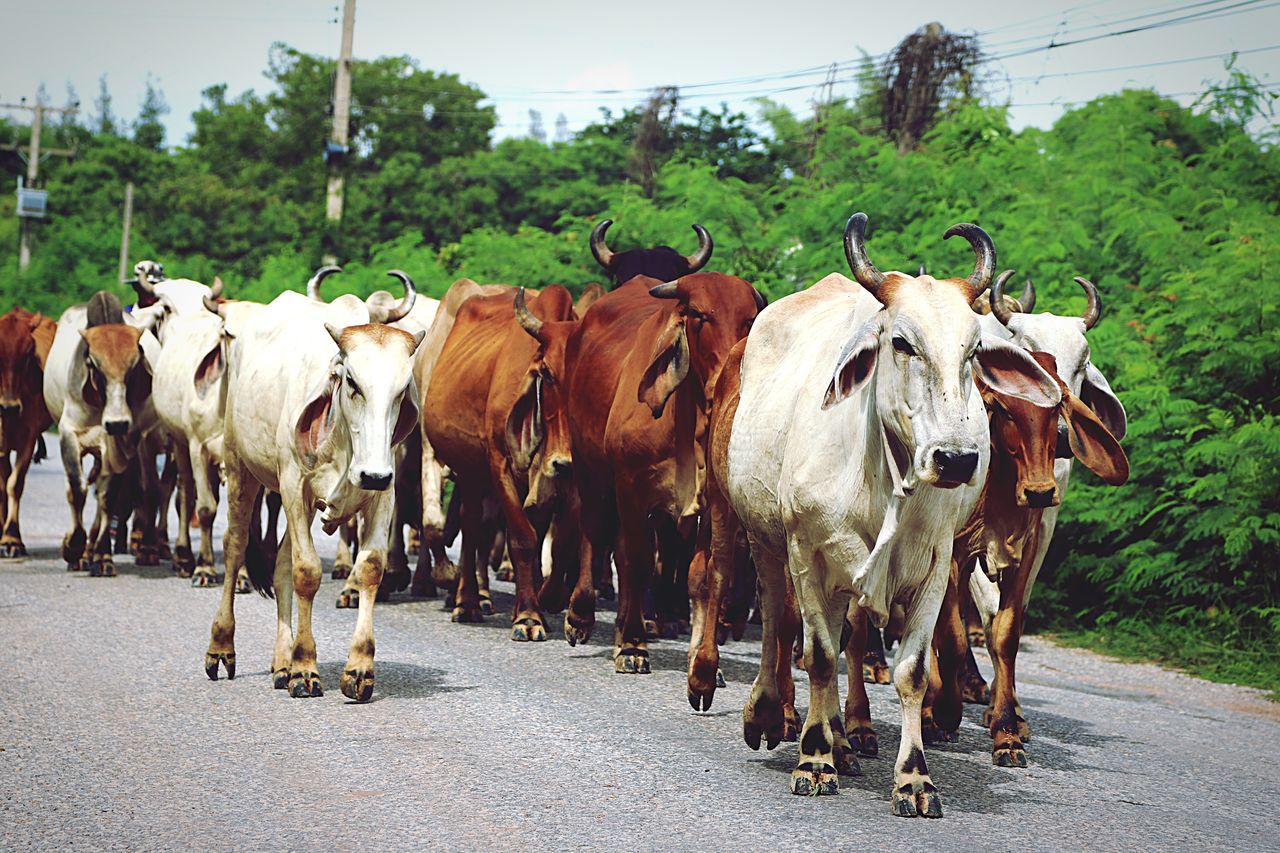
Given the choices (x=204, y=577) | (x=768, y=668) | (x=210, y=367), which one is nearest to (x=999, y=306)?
(x=768, y=668)

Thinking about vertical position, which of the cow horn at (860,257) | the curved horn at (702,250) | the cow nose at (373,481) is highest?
the curved horn at (702,250)

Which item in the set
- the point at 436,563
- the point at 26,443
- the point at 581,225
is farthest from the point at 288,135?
the point at 436,563

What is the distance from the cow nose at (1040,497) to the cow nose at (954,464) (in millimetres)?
1639

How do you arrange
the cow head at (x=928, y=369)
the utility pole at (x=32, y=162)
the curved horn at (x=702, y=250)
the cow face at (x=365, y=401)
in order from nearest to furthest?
the cow head at (x=928, y=369), the cow face at (x=365, y=401), the curved horn at (x=702, y=250), the utility pole at (x=32, y=162)

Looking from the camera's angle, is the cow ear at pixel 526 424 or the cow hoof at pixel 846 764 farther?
the cow ear at pixel 526 424

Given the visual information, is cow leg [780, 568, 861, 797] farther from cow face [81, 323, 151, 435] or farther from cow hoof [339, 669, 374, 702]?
cow face [81, 323, 151, 435]

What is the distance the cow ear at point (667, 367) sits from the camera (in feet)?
30.0

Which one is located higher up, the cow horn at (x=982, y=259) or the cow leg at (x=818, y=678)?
the cow horn at (x=982, y=259)

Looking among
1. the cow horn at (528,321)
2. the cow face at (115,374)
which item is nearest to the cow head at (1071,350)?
the cow horn at (528,321)

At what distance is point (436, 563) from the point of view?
12.0 metres

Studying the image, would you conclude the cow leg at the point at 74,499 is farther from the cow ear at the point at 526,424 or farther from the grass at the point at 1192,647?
the grass at the point at 1192,647

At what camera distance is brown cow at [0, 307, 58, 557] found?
46.6 feet

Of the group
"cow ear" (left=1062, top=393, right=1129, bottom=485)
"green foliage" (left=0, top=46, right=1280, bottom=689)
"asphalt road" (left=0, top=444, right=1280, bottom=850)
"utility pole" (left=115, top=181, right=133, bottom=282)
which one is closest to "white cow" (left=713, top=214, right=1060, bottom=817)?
"asphalt road" (left=0, top=444, right=1280, bottom=850)

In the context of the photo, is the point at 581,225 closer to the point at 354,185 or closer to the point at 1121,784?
the point at 1121,784
